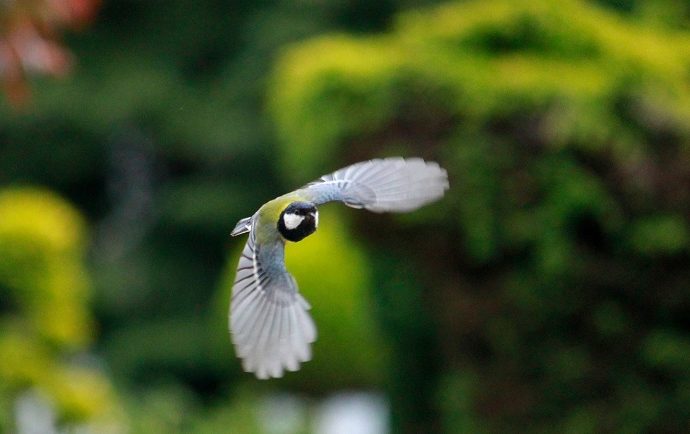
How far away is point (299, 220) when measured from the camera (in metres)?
1.81

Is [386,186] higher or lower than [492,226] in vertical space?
lower

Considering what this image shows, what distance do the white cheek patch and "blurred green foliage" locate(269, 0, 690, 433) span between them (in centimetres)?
273

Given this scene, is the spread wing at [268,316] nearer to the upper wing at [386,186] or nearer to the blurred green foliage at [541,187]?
the upper wing at [386,186]

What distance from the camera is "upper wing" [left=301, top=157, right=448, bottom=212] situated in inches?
80.6

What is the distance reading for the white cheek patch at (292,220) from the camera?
5.93 feet

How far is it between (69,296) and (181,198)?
692cm

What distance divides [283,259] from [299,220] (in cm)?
25

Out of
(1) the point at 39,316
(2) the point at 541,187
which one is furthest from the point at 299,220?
(1) the point at 39,316

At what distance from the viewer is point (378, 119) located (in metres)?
5.00

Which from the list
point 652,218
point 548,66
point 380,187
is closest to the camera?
point 380,187

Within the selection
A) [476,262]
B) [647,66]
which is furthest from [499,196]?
[647,66]

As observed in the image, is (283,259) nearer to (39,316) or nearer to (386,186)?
(386,186)

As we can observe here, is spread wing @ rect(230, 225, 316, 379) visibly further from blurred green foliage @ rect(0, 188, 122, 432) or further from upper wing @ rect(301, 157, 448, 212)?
blurred green foliage @ rect(0, 188, 122, 432)

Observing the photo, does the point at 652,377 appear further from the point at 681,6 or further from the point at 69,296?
the point at 69,296
